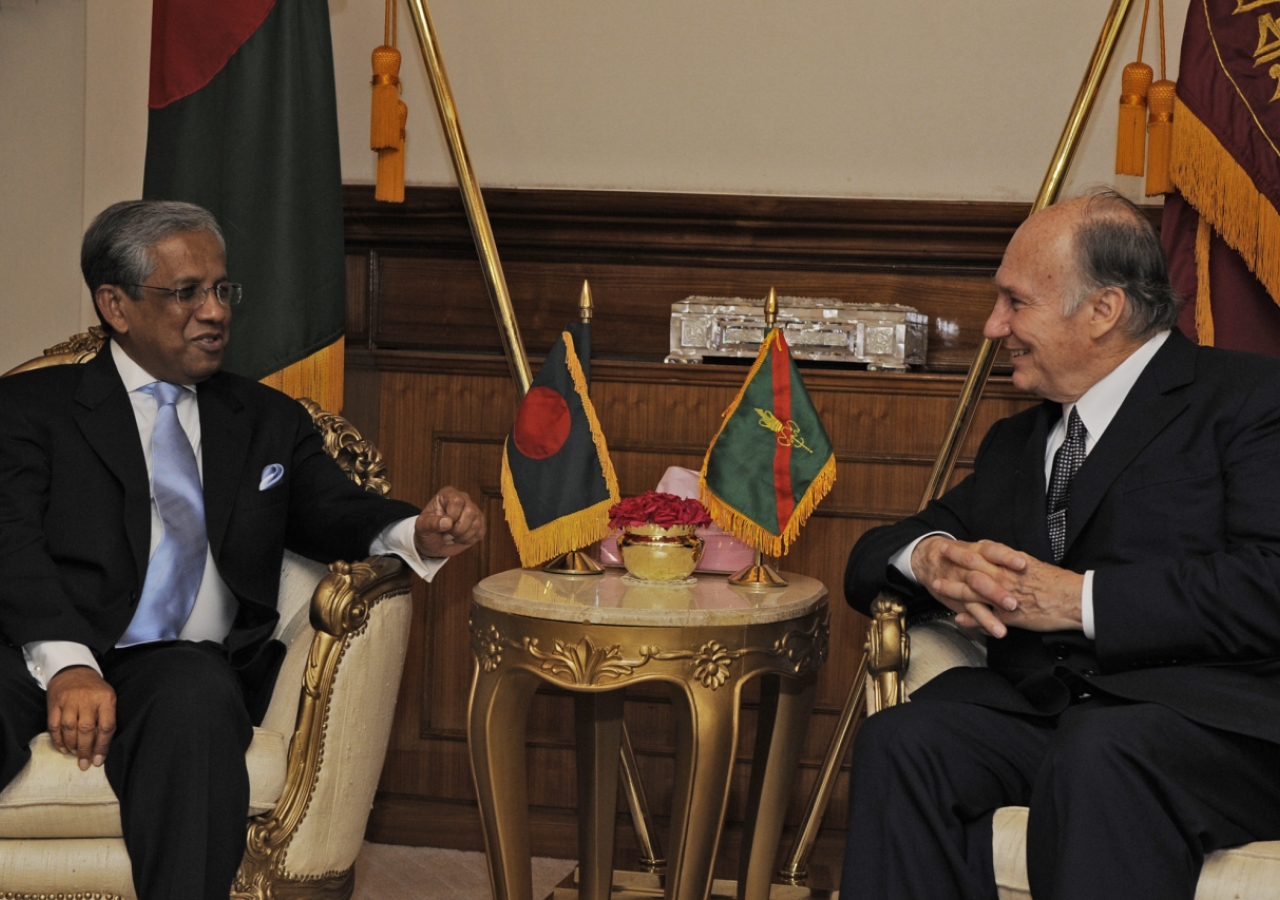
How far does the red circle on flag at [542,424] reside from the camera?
2.95 meters

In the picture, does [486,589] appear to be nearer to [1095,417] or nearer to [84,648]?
[84,648]

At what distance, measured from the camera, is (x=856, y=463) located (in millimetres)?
3369

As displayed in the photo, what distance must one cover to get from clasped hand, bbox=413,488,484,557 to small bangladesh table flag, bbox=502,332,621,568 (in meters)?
0.31

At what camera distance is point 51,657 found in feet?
7.64

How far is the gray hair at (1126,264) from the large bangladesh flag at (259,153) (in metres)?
1.76

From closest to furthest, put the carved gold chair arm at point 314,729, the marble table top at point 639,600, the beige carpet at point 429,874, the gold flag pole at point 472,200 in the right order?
1. the carved gold chair arm at point 314,729
2. the marble table top at point 639,600
3. the gold flag pole at point 472,200
4. the beige carpet at point 429,874

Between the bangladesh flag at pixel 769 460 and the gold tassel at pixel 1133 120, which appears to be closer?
the bangladesh flag at pixel 769 460

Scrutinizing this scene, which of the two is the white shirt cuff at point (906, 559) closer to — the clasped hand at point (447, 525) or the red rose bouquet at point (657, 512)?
the red rose bouquet at point (657, 512)

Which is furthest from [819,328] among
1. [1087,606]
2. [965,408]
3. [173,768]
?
[173,768]

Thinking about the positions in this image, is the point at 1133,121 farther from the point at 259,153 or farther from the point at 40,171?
the point at 40,171

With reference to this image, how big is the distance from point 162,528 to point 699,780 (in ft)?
3.62

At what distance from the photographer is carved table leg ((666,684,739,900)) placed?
97.2 inches

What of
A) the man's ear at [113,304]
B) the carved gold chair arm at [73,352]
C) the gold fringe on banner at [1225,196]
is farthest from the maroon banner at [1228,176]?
the carved gold chair arm at [73,352]

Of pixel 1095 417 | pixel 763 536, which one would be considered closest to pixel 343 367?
pixel 763 536
